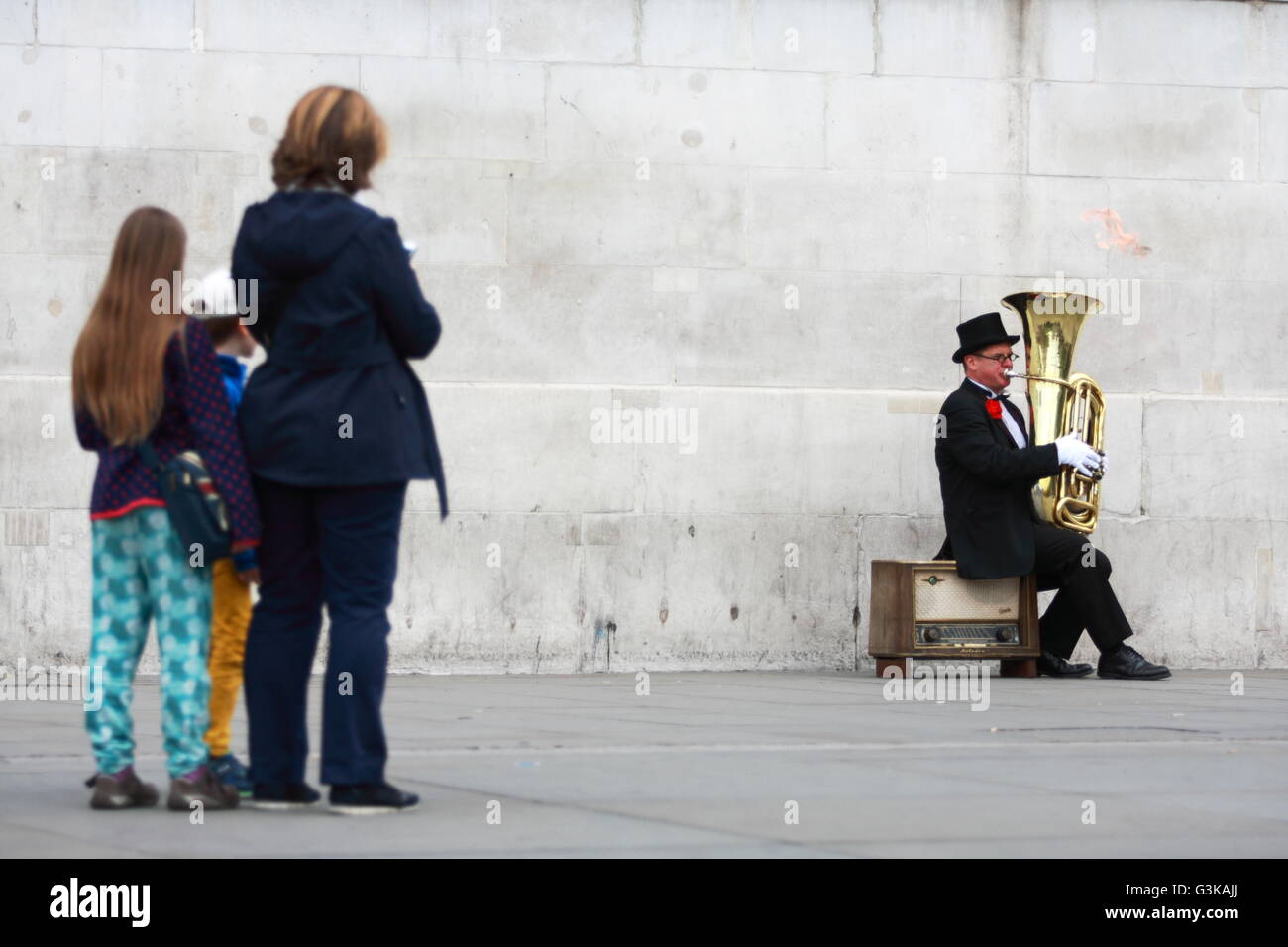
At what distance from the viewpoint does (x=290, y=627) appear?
5086mm

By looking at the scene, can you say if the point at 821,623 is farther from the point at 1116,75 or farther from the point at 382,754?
the point at 382,754

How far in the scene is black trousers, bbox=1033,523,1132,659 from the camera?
33.1ft

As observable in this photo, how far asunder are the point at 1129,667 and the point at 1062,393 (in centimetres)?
143

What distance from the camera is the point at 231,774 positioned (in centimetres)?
527

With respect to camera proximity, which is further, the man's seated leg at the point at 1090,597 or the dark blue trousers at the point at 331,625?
the man's seated leg at the point at 1090,597

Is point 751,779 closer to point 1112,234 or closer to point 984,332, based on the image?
point 984,332

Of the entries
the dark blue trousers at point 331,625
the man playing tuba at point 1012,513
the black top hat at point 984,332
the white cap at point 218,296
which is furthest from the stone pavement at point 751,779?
the black top hat at point 984,332

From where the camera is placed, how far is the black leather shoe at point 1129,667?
33.0 ft

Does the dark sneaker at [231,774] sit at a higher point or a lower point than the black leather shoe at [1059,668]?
higher

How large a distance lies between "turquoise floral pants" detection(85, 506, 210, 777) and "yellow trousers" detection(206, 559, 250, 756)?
0.56 ft

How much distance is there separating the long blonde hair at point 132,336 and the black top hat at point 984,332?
570 centimetres

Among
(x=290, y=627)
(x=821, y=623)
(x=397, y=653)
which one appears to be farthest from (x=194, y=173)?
(x=290, y=627)

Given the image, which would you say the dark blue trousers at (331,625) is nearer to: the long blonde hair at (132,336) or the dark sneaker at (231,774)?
the dark sneaker at (231,774)
